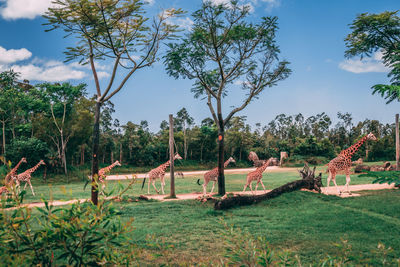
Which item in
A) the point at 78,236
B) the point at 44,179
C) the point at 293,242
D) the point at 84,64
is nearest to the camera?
the point at 78,236

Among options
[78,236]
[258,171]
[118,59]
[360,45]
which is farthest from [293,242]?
[360,45]

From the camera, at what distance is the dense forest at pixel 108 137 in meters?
22.2

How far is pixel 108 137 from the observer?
30.5 metres

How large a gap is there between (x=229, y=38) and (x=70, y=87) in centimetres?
1678

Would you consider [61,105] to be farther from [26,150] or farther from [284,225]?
[284,225]

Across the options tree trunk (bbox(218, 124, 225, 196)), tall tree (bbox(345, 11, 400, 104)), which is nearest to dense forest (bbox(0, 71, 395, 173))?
tree trunk (bbox(218, 124, 225, 196))

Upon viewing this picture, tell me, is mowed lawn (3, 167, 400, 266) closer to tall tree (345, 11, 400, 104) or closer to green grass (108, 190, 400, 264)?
green grass (108, 190, 400, 264)

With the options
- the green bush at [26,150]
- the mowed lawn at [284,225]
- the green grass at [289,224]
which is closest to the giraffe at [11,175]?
the mowed lawn at [284,225]

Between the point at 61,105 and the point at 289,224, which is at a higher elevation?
the point at 61,105

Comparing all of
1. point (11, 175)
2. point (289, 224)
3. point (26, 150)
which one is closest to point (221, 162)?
point (289, 224)

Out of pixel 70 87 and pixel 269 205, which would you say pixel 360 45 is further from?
pixel 70 87

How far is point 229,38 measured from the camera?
1084cm

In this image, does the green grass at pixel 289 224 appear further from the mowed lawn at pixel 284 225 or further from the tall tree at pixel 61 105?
the tall tree at pixel 61 105

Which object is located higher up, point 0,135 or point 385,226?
point 0,135
